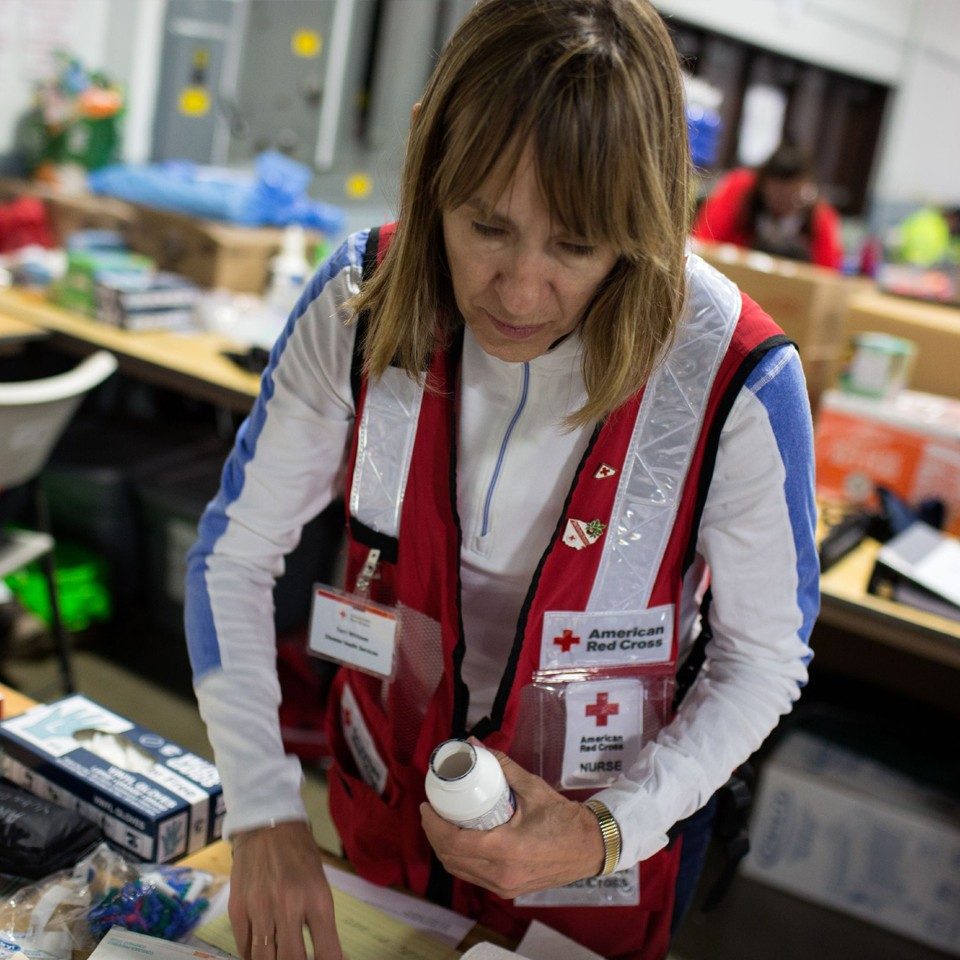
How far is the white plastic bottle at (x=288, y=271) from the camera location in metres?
3.26

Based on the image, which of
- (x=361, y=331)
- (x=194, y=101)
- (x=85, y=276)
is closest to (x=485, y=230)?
(x=361, y=331)

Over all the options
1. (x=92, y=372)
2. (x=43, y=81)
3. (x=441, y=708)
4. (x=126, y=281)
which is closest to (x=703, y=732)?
(x=441, y=708)

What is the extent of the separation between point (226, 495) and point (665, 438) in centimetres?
44

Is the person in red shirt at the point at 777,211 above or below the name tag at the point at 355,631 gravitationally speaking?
above

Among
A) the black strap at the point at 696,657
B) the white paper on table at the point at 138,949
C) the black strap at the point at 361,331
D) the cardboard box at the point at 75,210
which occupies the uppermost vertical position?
the black strap at the point at 361,331

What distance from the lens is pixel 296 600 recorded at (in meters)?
2.86

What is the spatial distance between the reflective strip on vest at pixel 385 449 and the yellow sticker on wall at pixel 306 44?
3787 millimetres

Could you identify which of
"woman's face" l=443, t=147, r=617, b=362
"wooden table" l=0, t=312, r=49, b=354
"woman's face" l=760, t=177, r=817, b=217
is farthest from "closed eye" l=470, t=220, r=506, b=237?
"woman's face" l=760, t=177, r=817, b=217

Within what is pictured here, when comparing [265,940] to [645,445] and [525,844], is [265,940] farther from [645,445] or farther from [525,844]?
[645,445]

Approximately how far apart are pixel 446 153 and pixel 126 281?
246 cm

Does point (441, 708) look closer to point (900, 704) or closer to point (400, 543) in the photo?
point (400, 543)

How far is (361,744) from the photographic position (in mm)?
1214

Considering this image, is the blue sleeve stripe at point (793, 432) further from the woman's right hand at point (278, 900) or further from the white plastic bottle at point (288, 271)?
the white plastic bottle at point (288, 271)

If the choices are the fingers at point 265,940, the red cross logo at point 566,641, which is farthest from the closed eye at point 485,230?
the fingers at point 265,940
